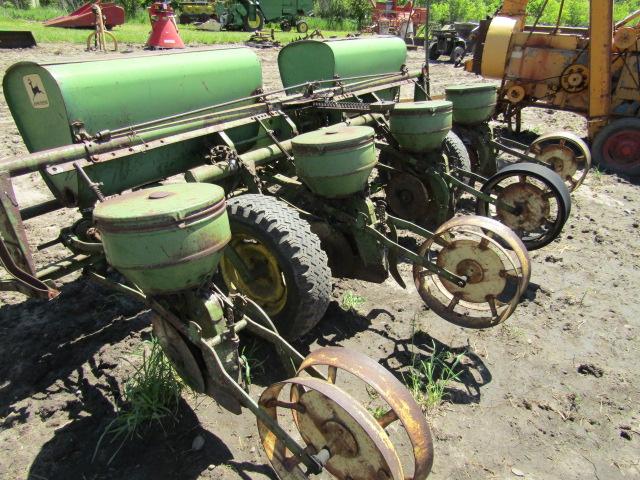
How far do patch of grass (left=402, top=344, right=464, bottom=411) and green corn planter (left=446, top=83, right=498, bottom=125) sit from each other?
2899mm

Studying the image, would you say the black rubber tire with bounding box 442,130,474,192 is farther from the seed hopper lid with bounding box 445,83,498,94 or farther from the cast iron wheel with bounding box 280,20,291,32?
the cast iron wheel with bounding box 280,20,291,32

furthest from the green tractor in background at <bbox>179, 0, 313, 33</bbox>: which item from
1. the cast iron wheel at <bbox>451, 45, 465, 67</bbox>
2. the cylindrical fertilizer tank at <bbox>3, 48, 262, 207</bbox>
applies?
the cylindrical fertilizer tank at <bbox>3, 48, 262, 207</bbox>

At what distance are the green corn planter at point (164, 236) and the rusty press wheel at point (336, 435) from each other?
2.05 feet

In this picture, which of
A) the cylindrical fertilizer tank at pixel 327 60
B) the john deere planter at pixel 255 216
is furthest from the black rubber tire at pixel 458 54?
the john deere planter at pixel 255 216

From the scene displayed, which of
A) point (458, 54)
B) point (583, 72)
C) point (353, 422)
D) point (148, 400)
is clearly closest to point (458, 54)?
point (458, 54)

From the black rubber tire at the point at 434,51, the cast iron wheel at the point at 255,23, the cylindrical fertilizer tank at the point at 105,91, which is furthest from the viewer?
the cast iron wheel at the point at 255,23

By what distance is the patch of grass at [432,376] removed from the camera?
281 cm

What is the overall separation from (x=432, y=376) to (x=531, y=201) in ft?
6.51

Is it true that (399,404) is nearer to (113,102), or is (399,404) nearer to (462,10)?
(113,102)

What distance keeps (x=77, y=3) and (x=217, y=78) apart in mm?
31615

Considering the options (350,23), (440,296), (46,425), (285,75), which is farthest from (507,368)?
(350,23)

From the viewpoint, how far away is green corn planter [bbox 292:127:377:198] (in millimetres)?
3037

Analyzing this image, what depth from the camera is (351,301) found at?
370 centimetres

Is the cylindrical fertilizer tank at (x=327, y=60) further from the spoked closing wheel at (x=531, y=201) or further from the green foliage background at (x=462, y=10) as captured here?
the green foliage background at (x=462, y=10)
